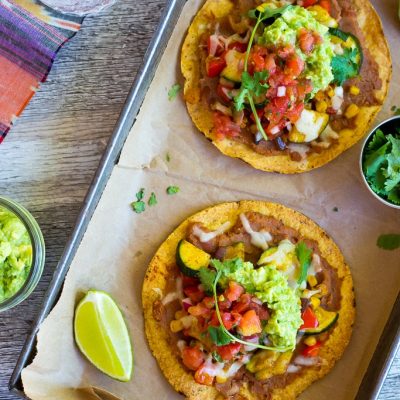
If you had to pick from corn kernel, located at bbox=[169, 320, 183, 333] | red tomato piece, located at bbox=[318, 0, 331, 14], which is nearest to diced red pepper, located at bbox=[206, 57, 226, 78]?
red tomato piece, located at bbox=[318, 0, 331, 14]

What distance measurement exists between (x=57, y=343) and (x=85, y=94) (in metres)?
1.56

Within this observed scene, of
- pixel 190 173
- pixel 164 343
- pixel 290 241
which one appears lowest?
pixel 164 343

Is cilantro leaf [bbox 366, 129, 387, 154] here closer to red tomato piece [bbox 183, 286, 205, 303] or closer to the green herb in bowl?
the green herb in bowl

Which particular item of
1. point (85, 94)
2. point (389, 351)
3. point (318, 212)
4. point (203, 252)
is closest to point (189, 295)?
point (203, 252)

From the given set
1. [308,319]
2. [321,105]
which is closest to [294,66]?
[321,105]

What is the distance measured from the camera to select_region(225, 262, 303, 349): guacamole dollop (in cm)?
363

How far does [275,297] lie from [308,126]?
1.05 metres

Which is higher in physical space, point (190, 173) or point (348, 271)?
point (190, 173)

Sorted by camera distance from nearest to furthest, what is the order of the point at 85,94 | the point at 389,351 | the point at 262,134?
the point at 389,351, the point at 262,134, the point at 85,94

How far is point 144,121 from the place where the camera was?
400 centimetres

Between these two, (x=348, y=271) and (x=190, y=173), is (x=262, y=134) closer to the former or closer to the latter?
(x=190, y=173)

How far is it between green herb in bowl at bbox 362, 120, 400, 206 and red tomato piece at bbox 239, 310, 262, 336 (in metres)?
1.02

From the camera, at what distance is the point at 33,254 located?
3.90 meters

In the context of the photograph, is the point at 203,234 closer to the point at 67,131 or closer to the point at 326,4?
the point at 67,131
